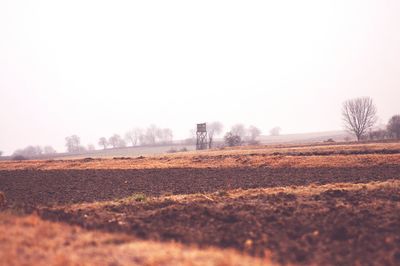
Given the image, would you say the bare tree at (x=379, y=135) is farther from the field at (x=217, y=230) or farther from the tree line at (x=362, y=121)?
the field at (x=217, y=230)

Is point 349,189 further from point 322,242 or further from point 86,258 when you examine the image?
point 86,258

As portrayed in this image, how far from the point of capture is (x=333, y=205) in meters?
14.4

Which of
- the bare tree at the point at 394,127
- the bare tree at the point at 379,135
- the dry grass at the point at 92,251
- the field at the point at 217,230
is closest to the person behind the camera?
the dry grass at the point at 92,251

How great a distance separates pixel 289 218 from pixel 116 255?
6436mm

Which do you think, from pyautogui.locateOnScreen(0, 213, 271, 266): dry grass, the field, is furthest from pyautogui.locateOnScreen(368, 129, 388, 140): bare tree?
pyautogui.locateOnScreen(0, 213, 271, 266): dry grass

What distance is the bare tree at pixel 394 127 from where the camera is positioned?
285 feet

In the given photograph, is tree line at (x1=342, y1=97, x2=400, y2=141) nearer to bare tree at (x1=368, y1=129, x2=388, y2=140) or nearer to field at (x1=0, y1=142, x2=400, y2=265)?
bare tree at (x1=368, y1=129, x2=388, y2=140)

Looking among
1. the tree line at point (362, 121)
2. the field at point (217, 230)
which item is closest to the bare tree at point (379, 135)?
the tree line at point (362, 121)

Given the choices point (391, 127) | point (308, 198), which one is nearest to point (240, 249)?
point (308, 198)

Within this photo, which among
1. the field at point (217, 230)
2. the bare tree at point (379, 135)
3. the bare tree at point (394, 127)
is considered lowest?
the field at point (217, 230)

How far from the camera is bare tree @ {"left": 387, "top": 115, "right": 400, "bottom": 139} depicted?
86.9 m

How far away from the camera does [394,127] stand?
87625 mm

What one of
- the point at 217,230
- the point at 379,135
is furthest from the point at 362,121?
the point at 217,230

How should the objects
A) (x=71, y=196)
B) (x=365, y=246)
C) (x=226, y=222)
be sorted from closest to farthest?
(x=365, y=246) → (x=226, y=222) → (x=71, y=196)
